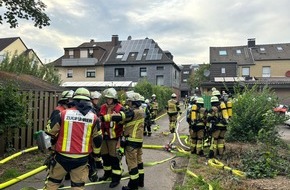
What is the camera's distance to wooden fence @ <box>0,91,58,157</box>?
8065 mm

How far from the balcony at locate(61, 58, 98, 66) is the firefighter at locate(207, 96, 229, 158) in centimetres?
3370

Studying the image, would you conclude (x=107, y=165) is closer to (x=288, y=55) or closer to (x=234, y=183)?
(x=234, y=183)

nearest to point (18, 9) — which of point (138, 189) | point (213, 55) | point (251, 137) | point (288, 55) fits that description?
point (138, 189)

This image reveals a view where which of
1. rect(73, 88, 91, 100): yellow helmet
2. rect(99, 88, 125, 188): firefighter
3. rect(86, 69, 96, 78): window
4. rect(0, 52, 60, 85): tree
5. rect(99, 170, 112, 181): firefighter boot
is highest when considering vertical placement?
rect(86, 69, 96, 78): window

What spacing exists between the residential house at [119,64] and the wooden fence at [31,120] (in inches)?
1124

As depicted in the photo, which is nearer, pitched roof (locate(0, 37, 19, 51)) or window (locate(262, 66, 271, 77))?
pitched roof (locate(0, 37, 19, 51))

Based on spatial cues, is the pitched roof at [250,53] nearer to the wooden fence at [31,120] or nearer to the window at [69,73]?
the window at [69,73]

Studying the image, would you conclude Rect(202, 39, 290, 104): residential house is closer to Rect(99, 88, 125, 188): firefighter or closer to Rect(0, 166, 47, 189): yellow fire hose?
Rect(0, 166, 47, 189): yellow fire hose

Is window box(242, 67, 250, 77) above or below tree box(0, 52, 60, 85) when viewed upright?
above

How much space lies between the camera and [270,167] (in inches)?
275

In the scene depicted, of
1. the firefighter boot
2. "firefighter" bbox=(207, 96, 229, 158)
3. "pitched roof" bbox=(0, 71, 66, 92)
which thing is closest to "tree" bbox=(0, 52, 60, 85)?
"pitched roof" bbox=(0, 71, 66, 92)

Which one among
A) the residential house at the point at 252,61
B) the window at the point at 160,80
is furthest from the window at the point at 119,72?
the residential house at the point at 252,61

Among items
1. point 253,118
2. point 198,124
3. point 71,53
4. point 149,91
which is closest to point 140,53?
point 71,53

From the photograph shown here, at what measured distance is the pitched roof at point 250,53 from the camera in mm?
41625
